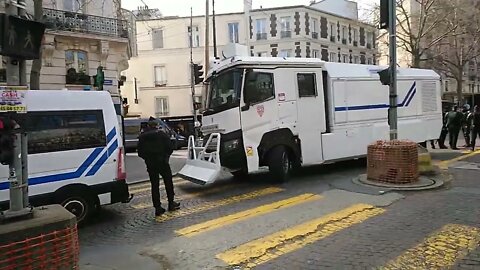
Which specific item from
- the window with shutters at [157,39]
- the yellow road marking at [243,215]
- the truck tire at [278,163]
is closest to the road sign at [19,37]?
the yellow road marking at [243,215]

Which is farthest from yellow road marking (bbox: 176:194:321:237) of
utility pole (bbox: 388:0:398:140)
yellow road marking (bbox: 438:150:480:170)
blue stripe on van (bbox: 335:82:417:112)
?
yellow road marking (bbox: 438:150:480:170)

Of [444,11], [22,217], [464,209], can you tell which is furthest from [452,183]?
[444,11]

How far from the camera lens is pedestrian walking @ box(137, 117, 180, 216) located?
7.52m

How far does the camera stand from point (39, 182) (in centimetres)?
648

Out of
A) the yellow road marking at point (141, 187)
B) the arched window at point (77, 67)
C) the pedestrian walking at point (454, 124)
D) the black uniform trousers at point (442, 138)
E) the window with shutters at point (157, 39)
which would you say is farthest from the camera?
the window with shutters at point (157, 39)

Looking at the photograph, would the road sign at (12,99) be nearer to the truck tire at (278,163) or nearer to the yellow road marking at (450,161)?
the truck tire at (278,163)

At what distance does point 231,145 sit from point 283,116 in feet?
4.96

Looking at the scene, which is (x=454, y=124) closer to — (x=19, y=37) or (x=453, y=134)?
(x=453, y=134)

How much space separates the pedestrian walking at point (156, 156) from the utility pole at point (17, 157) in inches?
132

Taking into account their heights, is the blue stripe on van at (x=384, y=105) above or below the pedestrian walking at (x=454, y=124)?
above

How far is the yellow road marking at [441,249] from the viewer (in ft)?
15.5

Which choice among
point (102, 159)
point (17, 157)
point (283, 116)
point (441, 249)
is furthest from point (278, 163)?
point (17, 157)

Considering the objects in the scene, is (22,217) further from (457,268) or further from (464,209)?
(464,209)

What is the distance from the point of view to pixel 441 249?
5164mm
